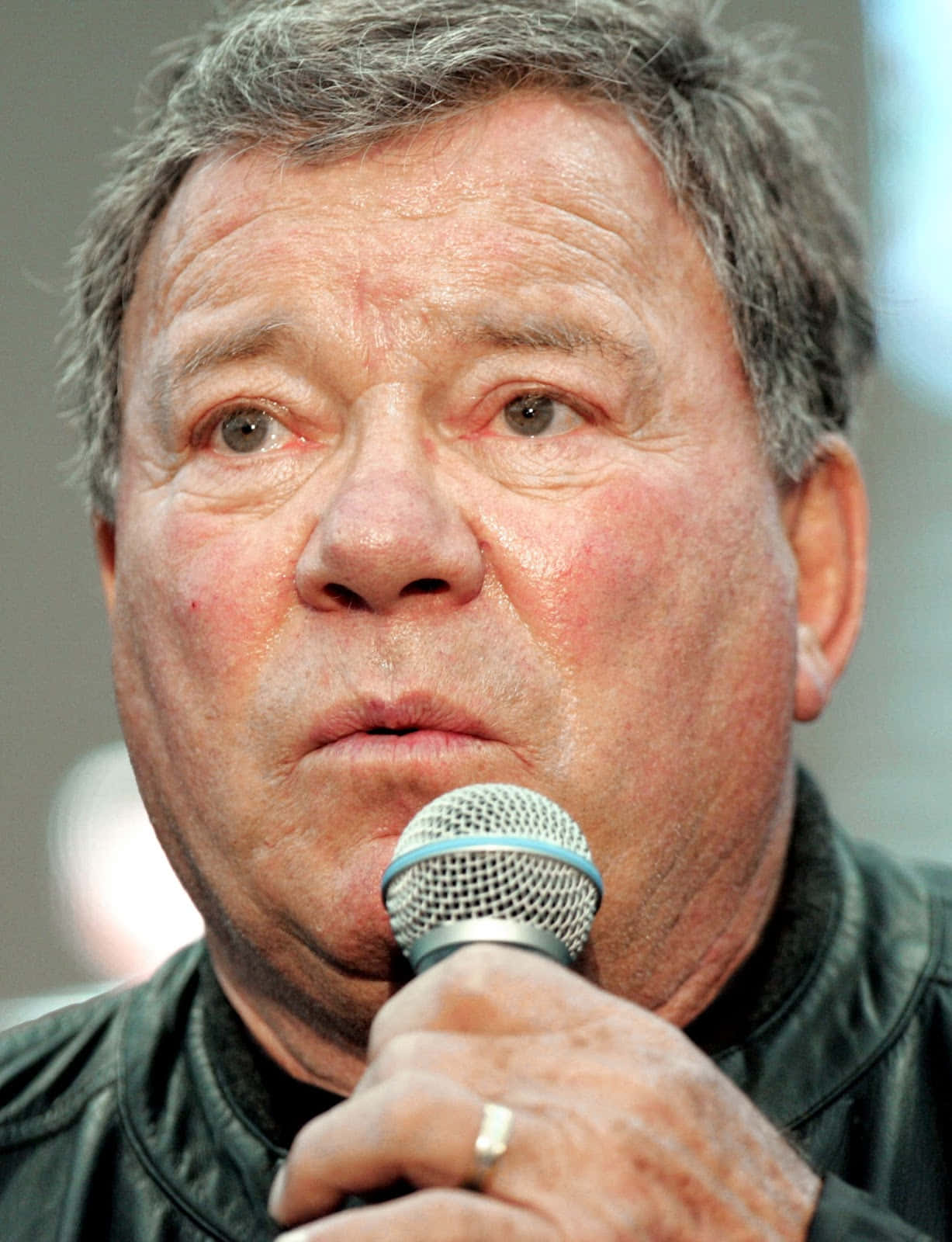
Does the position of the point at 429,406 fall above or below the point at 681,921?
above

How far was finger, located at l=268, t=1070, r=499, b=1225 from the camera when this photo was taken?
1169mm

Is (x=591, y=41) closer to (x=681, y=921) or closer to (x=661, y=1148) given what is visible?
(x=681, y=921)

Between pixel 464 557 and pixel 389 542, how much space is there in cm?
10

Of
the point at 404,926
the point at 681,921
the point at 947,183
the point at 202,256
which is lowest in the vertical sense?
the point at 681,921

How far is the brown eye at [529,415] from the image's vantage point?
81.3 inches

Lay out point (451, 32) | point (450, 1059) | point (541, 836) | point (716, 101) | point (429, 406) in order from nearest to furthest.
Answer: point (450, 1059)
point (541, 836)
point (429, 406)
point (451, 32)
point (716, 101)

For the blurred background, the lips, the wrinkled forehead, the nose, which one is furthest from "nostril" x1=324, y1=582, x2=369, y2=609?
the blurred background

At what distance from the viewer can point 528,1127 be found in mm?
1213

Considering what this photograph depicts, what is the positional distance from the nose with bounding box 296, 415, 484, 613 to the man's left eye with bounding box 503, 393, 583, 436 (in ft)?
0.52

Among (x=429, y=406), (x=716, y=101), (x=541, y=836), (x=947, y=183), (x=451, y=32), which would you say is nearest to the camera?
(x=541, y=836)

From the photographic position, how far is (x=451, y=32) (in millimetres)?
2162

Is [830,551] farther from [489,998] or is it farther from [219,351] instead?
[489,998]

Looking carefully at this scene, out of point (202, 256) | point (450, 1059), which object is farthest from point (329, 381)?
point (450, 1059)

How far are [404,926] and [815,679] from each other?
3.56 feet
